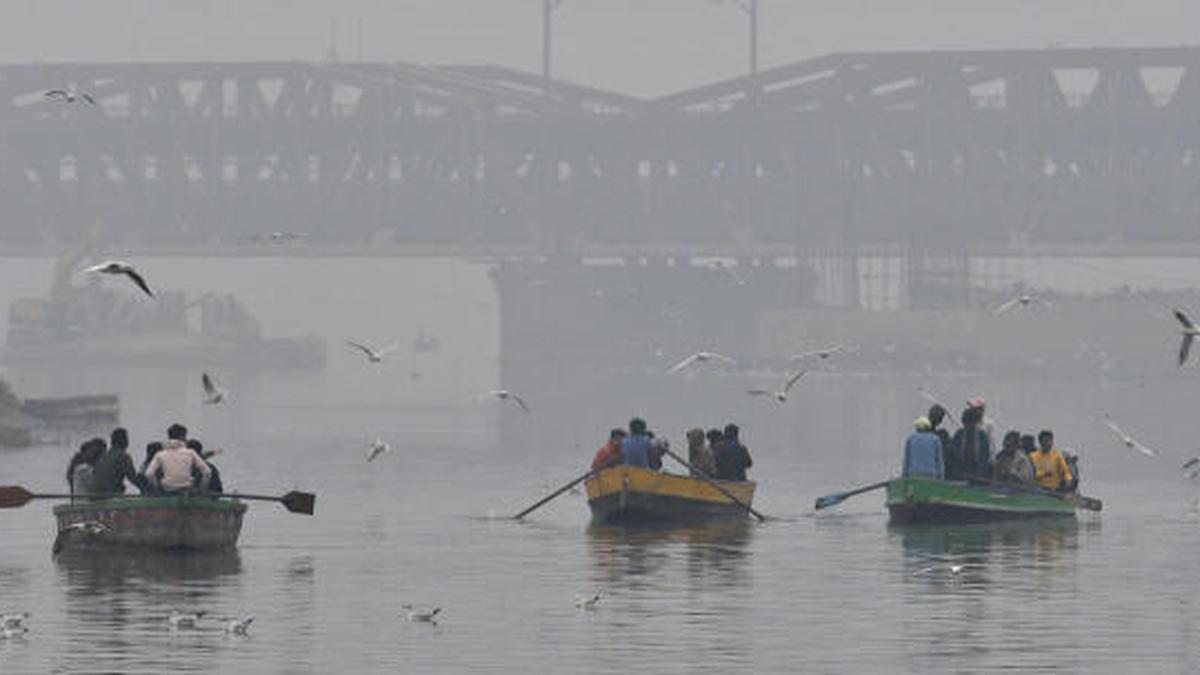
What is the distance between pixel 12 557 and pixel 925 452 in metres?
15.1

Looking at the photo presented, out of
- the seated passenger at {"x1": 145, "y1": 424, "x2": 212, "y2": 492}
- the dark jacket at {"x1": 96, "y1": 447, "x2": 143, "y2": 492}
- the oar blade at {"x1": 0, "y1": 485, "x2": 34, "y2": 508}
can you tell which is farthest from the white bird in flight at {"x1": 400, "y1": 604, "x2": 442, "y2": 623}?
the oar blade at {"x1": 0, "y1": 485, "x2": 34, "y2": 508}

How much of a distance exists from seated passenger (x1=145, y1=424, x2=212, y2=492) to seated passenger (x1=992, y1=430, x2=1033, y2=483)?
52.3 ft

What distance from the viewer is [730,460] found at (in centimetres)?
6975

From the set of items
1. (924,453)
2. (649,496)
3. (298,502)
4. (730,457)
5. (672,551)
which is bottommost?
(672,551)

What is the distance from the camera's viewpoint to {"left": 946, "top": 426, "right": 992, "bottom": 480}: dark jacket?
67812mm

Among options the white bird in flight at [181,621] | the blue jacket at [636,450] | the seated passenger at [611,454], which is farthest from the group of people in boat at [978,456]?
the white bird in flight at [181,621]

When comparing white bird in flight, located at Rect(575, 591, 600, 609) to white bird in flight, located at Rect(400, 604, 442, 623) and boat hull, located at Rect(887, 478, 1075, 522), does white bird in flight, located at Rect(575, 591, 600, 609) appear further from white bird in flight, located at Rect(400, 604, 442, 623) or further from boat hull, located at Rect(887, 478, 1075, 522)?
boat hull, located at Rect(887, 478, 1075, 522)

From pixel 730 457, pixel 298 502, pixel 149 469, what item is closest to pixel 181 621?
pixel 149 469

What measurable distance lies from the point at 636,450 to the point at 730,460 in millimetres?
2219

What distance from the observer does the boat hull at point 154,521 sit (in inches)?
2291

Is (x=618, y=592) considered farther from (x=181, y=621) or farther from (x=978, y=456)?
(x=978, y=456)

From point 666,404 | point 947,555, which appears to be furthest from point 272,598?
point 666,404

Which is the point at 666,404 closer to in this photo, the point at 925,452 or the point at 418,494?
the point at 418,494

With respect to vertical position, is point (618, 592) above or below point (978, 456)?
below
